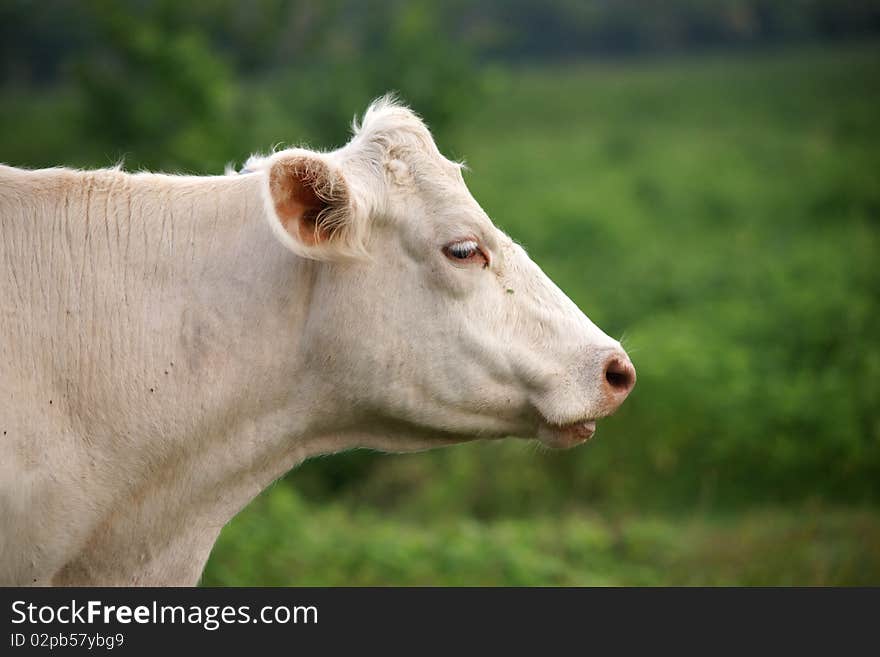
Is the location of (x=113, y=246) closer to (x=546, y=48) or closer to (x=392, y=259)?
(x=392, y=259)

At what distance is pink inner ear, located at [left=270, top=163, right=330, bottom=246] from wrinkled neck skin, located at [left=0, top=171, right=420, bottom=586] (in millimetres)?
130

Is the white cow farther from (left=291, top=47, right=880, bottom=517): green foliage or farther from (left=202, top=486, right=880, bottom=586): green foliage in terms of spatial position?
(left=202, top=486, right=880, bottom=586): green foliage

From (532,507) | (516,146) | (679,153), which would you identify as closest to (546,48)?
(516,146)

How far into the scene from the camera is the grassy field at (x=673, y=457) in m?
7.39

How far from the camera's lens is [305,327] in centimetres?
338

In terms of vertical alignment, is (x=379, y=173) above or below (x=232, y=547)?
below

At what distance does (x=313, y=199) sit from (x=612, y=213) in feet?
50.8

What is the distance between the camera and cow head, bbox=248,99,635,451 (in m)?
3.36

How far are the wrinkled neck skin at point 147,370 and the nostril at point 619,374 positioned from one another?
2.80ft

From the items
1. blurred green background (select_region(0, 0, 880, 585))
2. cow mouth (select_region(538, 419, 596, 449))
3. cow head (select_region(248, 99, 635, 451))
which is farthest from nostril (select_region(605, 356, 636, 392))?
blurred green background (select_region(0, 0, 880, 585))

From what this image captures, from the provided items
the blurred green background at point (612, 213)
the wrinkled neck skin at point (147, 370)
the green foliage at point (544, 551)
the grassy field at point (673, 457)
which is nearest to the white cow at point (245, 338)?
the wrinkled neck skin at point (147, 370)

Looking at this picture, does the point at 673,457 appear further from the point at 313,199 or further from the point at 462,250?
the point at 313,199

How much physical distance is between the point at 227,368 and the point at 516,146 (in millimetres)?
24411

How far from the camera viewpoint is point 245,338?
3.35 m
